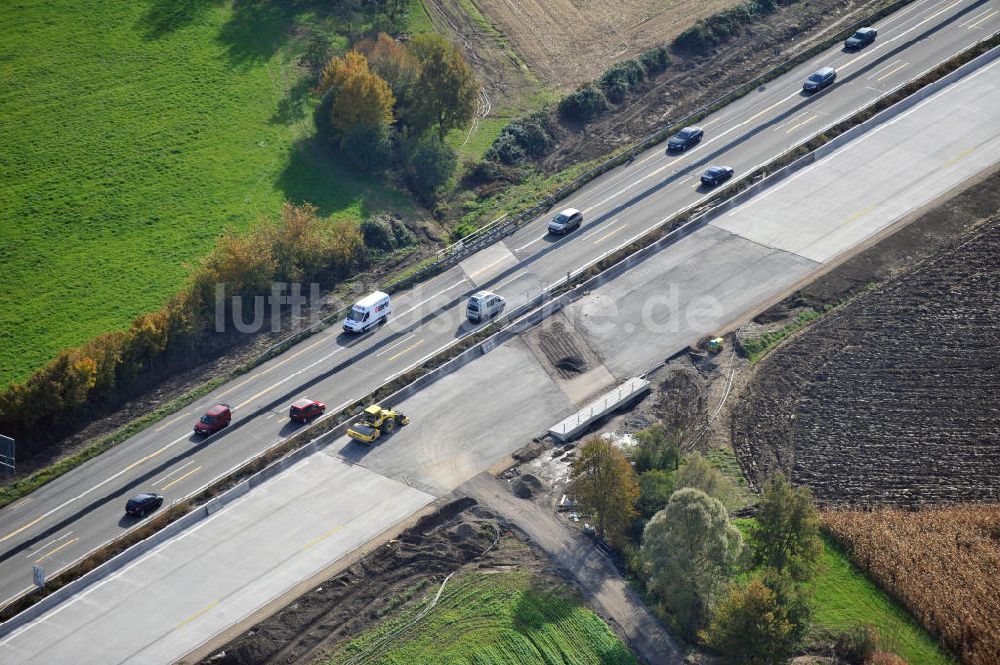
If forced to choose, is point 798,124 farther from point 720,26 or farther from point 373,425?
point 373,425

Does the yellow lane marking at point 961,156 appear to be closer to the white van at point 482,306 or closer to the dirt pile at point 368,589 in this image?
the white van at point 482,306

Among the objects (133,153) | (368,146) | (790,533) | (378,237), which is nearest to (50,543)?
(378,237)

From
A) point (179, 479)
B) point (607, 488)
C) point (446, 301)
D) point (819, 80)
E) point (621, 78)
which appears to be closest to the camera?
point (607, 488)

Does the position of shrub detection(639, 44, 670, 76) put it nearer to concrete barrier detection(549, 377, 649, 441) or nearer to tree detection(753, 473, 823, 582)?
concrete barrier detection(549, 377, 649, 441)

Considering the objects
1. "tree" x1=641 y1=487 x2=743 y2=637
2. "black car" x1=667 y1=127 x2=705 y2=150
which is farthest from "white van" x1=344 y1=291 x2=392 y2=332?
"tree" x1=641 y1=487 x2=743 y2=637

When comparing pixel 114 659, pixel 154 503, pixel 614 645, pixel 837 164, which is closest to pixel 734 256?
pixel 837 164

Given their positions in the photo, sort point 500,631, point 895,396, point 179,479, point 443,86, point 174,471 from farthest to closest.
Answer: point 443,86 → point 895,396 → point 174,471 → point 179,479 → point 500,631

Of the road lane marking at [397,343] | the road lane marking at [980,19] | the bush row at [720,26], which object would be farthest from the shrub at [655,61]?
the road lane marking at [397,343]

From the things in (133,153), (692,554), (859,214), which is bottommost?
(859,214)
